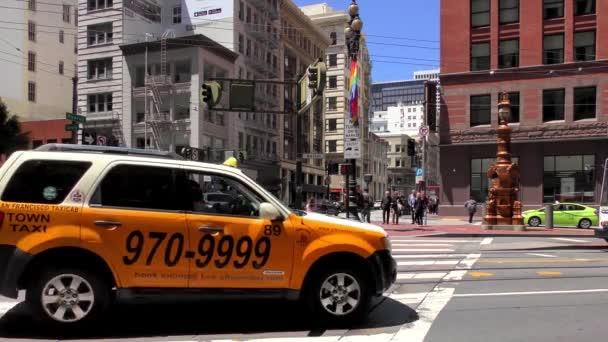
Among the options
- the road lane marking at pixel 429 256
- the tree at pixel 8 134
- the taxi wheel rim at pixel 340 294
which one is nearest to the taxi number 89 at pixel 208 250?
the taxi wheel rim at pixel 340 294

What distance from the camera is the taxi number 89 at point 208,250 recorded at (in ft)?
19.5

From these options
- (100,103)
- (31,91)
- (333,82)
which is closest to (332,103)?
(333,82)

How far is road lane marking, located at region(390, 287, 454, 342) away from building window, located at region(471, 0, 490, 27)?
3399cm

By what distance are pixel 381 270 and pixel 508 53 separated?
1413 inches

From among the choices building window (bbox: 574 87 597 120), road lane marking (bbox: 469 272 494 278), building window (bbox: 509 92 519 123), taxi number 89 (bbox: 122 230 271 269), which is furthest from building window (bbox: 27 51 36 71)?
taxi number 89 (bbox: 122 230 271 269)

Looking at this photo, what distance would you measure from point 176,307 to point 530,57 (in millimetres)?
Result: 36190

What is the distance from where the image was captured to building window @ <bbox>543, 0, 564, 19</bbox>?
37.5 metres

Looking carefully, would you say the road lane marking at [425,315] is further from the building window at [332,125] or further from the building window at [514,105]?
the building window at [332,125]

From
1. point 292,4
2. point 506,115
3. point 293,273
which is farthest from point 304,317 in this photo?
point 292,4

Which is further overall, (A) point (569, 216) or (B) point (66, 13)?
(B) point (66, 13)

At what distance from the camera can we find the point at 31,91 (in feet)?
194

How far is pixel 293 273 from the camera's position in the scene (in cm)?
625

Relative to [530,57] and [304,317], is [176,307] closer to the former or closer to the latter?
[304,317]

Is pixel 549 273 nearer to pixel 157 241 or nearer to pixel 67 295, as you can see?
pixel 157 241
